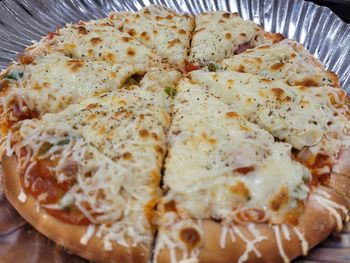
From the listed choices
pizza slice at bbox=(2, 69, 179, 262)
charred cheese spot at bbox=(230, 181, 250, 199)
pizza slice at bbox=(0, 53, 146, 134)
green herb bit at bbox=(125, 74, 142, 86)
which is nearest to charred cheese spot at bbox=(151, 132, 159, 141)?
pizza slice at bbox=(2, 69, 179, 262)

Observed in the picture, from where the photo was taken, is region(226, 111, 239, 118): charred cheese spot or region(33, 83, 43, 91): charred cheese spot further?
region(33, 83, 43, 91): charred cheese spot

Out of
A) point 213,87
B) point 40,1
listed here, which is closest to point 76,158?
point 213,87

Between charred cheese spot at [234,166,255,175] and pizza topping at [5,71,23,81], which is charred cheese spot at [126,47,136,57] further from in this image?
charred cheese spot at [234,166,255,175]

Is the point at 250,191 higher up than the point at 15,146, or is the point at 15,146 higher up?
the point at 15,146

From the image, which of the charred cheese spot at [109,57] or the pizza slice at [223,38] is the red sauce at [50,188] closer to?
the charred cheese spot at [109,57]

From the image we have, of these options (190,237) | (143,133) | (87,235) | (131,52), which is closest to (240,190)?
(190,237)

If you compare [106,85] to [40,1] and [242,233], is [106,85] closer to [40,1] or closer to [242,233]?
[242,233]

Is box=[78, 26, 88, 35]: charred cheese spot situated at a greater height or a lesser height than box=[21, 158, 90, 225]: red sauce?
greater
